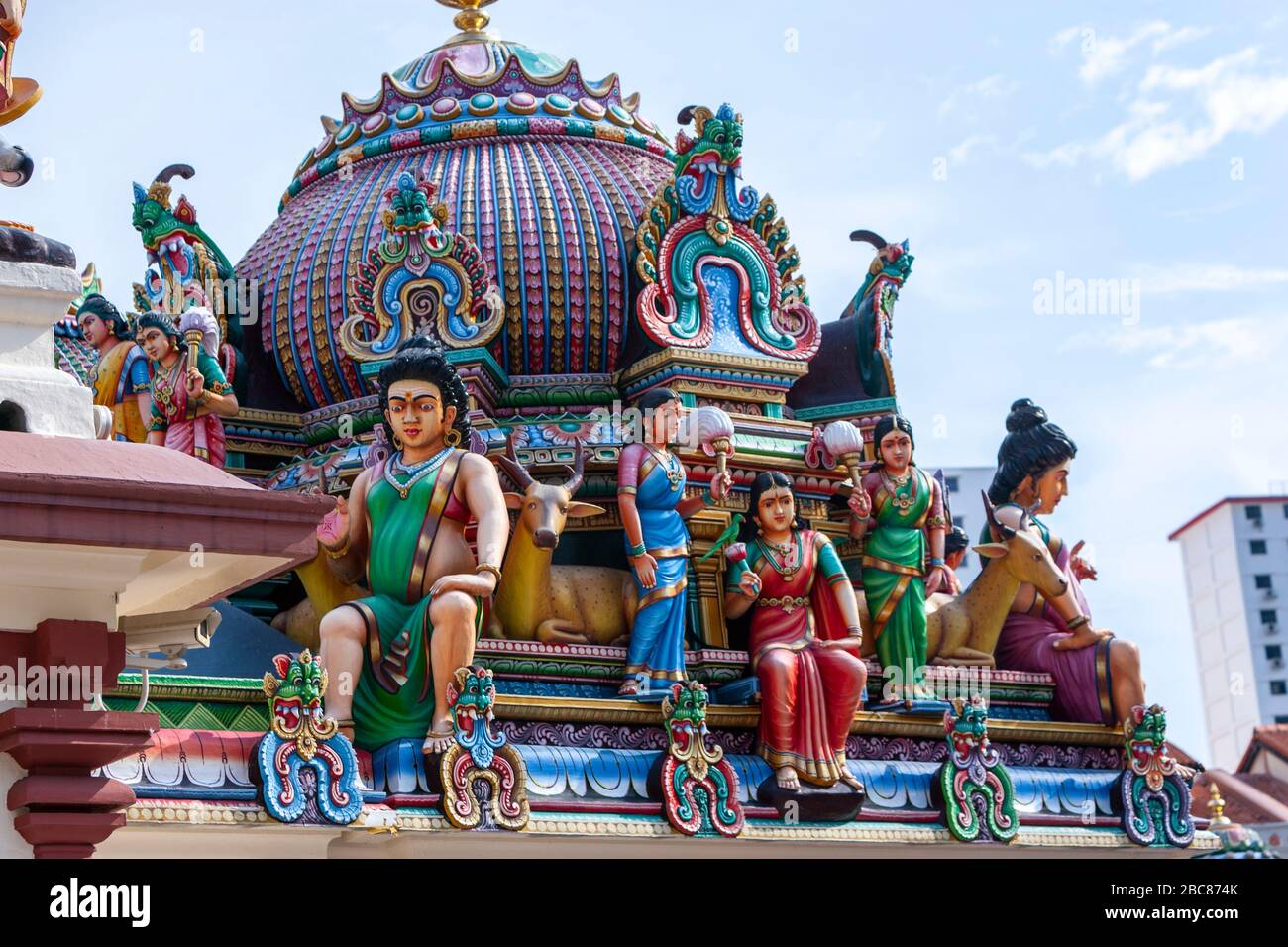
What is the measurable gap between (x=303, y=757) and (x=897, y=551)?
5.18 meters

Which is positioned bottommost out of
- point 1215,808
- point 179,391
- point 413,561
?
point 1215,808

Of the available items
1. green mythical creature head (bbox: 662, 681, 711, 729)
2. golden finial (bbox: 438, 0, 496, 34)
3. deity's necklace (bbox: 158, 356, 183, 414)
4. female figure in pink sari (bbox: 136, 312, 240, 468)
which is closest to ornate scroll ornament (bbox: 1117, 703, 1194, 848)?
green mythical creature head (bbox: 662, 681, 711, 729)

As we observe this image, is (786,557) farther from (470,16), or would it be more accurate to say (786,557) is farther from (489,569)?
(470,16)

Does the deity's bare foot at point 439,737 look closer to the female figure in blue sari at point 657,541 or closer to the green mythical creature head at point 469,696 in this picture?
the green mythical creature head at point 469,696

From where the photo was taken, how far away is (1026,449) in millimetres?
16547

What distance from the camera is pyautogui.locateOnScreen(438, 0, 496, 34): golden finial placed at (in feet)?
64.2

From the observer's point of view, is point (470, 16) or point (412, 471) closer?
point (412, 471)

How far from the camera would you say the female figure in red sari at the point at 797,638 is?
547 inches

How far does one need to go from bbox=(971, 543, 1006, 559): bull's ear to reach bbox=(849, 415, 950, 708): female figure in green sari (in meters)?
0.42

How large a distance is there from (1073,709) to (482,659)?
15.8 ft

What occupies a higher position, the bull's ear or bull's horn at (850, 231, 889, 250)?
bull's horn at (850, 231, 889, 250)

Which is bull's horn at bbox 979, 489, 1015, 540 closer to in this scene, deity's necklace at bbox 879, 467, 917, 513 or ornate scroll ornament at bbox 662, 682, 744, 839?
deity's necklace at bbox 879, 467, 917, 513

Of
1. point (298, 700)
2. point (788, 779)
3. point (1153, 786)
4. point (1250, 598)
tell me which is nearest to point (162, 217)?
point (298, 700)
